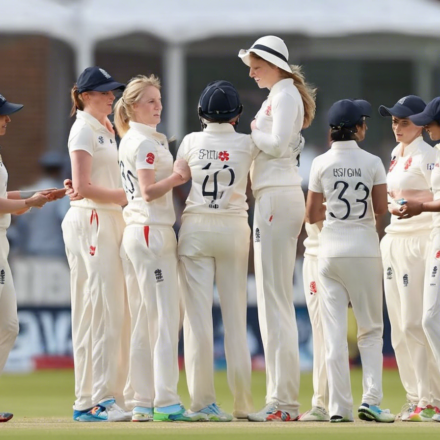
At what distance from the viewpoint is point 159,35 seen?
17094 millimetres

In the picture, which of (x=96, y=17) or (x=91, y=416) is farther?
(x=96, y=17)

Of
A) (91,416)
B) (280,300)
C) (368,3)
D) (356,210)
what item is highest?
(368,3)

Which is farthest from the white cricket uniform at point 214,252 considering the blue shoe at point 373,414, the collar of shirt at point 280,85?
the blue shoe at point 373,414

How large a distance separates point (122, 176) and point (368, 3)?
8971 millimetres

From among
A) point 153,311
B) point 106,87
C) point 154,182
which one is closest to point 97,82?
point 106,87

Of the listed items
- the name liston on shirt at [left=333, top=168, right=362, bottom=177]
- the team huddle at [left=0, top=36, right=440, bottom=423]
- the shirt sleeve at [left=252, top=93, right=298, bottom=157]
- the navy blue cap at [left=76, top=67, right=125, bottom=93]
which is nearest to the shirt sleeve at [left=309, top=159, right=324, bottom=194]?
the team huddle at [left=0, top=36, right=440, bottom=423]

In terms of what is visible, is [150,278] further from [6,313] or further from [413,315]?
[413,315]

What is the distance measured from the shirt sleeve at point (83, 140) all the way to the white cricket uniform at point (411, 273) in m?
2.07

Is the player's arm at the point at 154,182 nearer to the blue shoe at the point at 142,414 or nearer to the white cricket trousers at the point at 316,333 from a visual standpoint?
the white cricket trousers at the point at 316,333

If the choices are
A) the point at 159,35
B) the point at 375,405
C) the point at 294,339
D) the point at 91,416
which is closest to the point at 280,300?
the point at 294,339

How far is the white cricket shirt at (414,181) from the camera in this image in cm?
926

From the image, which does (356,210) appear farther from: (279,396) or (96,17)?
(96,17)

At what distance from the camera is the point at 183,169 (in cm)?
894

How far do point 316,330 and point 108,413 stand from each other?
1.53m
